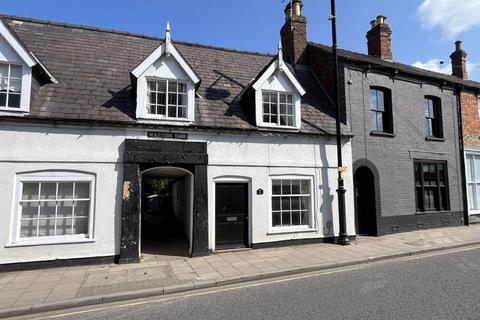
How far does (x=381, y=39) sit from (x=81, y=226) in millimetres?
16898

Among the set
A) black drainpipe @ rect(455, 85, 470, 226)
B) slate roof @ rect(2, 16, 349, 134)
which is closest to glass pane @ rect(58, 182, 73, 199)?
slate roof @ rect(2, 16, 349, 134)

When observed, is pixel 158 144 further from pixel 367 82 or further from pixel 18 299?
pixel 367 82

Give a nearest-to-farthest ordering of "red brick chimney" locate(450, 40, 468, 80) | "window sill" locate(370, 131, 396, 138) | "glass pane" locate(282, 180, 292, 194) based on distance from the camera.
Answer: "glass pane" locate(282, 180, 292, 194)
"window sill" locate(370, 131, 396, 138)
"red brick chimney" locate(450, 40, 468, 80)

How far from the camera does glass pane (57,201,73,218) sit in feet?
32.0

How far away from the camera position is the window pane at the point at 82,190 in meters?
9.92

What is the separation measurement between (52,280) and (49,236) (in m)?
1.91

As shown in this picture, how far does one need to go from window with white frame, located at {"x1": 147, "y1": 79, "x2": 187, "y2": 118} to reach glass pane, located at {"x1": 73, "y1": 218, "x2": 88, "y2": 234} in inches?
154

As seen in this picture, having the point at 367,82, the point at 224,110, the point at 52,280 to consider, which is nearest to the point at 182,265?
the point at 52,280

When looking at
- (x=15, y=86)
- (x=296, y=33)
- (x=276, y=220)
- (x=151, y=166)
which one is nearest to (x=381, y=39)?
(x=296, y=33)

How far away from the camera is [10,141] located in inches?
367

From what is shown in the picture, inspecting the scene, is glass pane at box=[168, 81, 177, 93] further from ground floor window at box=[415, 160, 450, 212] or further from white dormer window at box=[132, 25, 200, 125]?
ground floor window at box=[415, 160, 450, 212]

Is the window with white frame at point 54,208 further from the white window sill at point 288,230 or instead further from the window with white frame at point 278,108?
the window with white frame at point 278,108

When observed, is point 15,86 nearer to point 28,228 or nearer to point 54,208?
point 54,208

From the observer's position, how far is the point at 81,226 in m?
9.90
